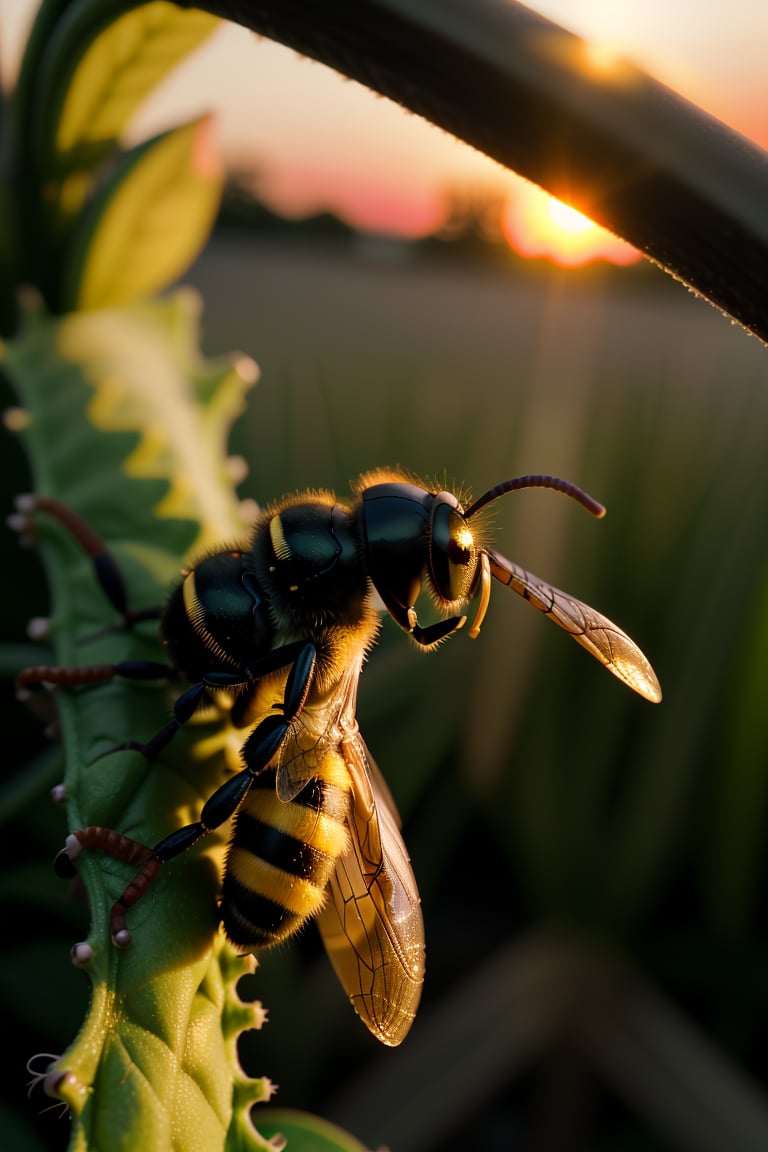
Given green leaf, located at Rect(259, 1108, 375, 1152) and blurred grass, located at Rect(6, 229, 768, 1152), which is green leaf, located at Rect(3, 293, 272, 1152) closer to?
green leaf, located at Rect(259, 1108, 375, 1152)

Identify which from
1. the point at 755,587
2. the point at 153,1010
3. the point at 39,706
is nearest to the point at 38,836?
the point at 39,706

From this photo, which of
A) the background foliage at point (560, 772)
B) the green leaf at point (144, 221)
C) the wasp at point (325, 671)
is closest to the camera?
the wasp at point (325, 671)

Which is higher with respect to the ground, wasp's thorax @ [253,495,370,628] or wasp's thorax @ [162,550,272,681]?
wasp's thorax @ [253,495,370,628]

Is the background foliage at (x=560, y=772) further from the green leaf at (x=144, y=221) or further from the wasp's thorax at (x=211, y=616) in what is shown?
the wasp's thorax at (x=211, y=616)

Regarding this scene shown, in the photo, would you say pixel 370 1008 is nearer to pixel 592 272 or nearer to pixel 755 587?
pixel 755 587

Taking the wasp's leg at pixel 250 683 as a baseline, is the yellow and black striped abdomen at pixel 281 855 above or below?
below

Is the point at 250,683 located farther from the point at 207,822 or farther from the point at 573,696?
the point at 573,696

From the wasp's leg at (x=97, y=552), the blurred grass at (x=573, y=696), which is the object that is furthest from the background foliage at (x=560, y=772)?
the wasp's leg at (x=97, y=552)

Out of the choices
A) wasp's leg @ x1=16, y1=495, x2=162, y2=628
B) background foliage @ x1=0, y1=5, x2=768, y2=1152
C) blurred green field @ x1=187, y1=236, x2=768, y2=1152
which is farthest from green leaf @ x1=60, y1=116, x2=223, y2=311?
blurred green field @ x1=187, y1=236, x2=768, y2=1152
